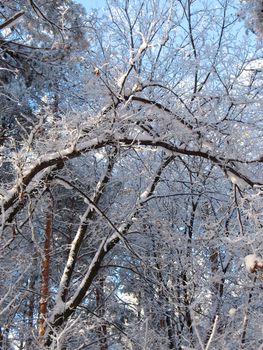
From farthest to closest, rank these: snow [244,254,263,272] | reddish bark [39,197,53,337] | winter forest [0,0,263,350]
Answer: reddish bark [39,197,53,337] < winter forest [0,0,263,350] < snow [244,254,263,272]

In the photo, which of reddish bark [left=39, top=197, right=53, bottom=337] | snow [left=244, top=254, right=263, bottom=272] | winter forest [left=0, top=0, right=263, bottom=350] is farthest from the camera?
reddish bark [left=39, top=197, right=53, bottom=337]

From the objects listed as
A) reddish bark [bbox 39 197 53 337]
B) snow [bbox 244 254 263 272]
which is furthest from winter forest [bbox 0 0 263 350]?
snow [bbox 244 254 263 272]

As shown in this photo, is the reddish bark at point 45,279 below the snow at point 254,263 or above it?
above

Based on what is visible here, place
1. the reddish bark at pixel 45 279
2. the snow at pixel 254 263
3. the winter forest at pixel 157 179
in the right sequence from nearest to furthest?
the snow at pixel 254 263 → the winter forest at pixel 157 179 → the reddish bark at pixel 45 279

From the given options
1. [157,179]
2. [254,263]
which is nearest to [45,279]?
[157,179]

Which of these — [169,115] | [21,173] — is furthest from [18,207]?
[169,115]

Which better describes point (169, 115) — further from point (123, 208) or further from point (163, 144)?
point (123, 208)

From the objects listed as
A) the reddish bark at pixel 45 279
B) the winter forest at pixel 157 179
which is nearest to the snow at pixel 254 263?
the winter forest at pixel 157 179

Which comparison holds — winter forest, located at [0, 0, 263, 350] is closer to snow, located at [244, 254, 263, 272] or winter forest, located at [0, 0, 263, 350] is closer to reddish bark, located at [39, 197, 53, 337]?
reddish bark, located at [39, 197, 53, 337]

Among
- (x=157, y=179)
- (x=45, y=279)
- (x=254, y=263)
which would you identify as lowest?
(x=254, y=263)

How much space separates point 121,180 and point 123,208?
647 mm

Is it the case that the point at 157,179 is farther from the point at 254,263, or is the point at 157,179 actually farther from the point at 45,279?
the point at 254,263

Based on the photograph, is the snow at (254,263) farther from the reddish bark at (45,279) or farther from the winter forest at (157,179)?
the reddish bark at (45,279)

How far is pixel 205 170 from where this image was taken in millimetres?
8609
